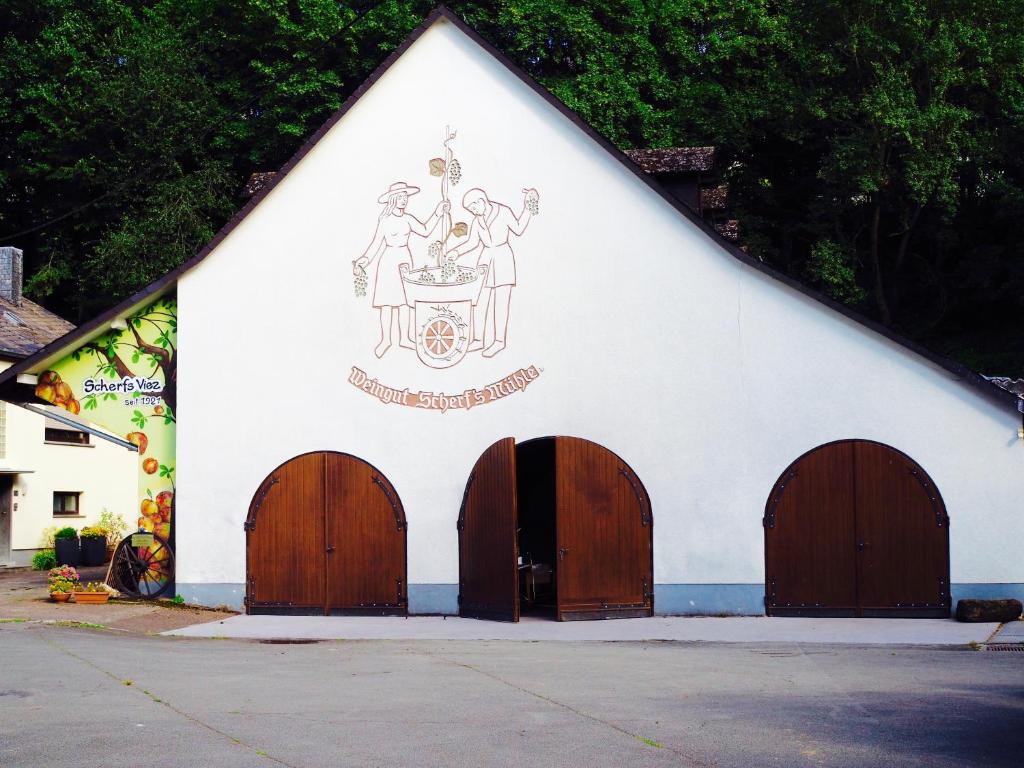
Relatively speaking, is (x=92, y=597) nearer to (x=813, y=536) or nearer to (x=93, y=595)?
(x=93, y=595)

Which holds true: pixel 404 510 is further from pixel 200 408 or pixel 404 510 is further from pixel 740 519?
pixel 740 519

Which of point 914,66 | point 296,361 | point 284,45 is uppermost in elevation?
point 284,45

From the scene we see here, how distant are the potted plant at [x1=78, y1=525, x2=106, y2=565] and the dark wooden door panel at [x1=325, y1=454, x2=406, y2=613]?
16573 millimetres

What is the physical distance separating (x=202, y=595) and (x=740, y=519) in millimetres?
8250

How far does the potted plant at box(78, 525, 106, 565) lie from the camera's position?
32562 mm

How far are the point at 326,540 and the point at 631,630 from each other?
5.06m

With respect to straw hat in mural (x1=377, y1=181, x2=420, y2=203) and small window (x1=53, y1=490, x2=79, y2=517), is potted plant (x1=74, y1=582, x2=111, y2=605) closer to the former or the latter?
straw hat in mural (x1=377, y1=181, x2=420, y2=203)

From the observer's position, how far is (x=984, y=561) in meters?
16.9

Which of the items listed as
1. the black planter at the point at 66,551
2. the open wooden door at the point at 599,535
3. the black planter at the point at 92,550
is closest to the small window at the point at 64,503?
the black planter at the point at 92,550

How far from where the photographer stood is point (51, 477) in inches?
1352

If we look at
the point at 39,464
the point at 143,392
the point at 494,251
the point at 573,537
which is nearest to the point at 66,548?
the point at 39,464

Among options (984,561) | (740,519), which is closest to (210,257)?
(740,519)

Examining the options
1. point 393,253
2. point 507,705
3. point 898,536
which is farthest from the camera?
point 393,253

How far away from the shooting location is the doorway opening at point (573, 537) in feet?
57.0
